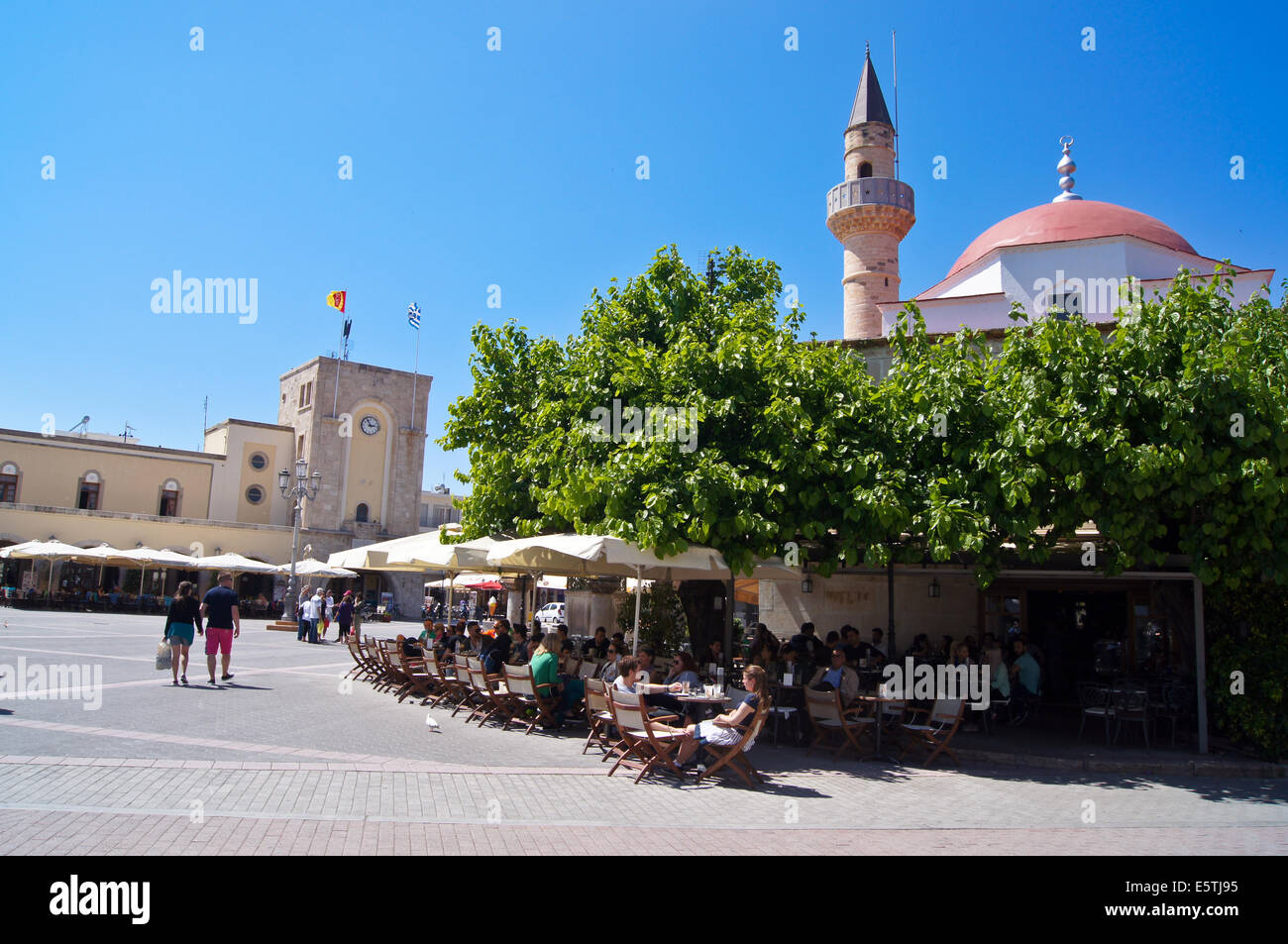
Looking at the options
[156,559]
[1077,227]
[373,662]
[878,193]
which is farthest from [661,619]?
[156,559]

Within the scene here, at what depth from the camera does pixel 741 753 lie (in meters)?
9.05

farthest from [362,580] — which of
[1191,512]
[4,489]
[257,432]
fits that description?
[1191,512]

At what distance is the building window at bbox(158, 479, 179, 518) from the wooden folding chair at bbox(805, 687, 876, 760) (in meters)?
48.4

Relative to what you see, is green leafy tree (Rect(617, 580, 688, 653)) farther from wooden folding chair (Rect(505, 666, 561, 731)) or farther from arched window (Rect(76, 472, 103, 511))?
arched window (Rect(76, 472, 103, 511))

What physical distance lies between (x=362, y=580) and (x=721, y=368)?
4501 centimetres

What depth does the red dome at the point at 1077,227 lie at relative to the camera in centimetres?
2533

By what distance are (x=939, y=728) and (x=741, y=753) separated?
119 inches

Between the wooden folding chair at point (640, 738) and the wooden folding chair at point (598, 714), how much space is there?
1.87 feet

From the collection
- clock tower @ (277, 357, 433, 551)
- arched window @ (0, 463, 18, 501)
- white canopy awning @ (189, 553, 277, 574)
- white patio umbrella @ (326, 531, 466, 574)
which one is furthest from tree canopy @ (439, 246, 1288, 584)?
clock tower @ (277, 357, 433, 551)

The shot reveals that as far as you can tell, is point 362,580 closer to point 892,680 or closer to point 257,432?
point 257,432

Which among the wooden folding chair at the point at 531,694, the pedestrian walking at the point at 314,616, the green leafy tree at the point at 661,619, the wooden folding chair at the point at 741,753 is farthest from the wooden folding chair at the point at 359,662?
the pedestrian walking at the point at 314,616

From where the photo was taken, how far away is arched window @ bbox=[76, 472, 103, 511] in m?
47.5

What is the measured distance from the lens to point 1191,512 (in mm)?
10508

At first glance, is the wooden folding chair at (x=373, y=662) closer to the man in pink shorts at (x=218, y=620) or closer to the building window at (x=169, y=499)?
the man in pink shorts at (x=218, y=620)
